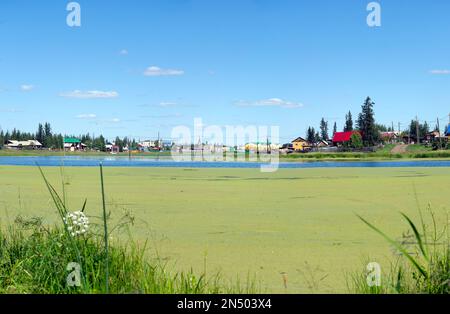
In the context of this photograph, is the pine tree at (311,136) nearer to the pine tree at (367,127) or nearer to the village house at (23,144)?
the pine tree at (367,127)

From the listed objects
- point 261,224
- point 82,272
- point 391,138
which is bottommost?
point 261,224

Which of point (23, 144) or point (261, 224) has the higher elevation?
point (23, 144)

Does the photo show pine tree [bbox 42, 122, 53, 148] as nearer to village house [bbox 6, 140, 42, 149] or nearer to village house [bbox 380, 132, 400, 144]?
village house [bbox 6, 140, 42, 149]

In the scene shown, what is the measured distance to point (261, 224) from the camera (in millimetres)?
4699

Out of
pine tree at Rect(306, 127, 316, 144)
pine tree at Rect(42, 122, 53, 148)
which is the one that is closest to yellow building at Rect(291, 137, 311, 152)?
pine tree at Rect(306, 127, 316, 144)

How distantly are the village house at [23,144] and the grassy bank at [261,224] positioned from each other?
1818 inches

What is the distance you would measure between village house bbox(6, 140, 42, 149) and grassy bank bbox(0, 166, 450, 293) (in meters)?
46.2

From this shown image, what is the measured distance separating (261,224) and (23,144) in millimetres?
55994

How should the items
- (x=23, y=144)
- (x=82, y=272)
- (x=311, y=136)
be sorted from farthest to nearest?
(x=23, y=144)
(x=311, y=136)
(x=82, y=272)

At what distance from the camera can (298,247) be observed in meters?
3.69

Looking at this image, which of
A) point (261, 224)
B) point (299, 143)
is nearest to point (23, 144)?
point (299, 143)

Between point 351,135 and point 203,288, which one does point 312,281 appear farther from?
point 351,135

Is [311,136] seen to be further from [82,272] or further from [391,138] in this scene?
[82,272]
